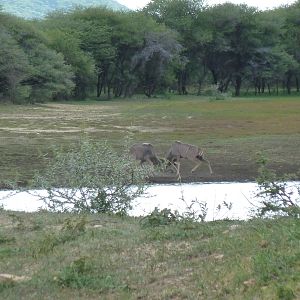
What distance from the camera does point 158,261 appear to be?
7504 mm

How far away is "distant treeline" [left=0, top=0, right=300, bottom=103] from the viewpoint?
216ft

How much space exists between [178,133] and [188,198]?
16965 millimetres

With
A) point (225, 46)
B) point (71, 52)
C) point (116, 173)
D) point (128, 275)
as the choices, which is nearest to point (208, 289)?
point (128, 275)

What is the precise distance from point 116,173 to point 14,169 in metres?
11.1

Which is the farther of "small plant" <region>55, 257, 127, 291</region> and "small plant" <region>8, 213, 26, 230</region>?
"small plant" <region>8, 213, 26, 230</region>

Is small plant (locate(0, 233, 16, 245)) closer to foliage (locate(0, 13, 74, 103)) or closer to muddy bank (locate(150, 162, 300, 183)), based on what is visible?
muddy bank (locate(150, 162, 300, 183))

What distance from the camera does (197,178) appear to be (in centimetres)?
2423

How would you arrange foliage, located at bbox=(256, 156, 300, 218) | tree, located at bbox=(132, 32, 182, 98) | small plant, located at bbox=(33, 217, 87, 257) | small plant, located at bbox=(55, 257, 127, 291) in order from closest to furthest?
small plant, located at bbox=(55, 257, 127, 291)
small plant, located at bbox=(33, 217, 87, 257)
foliage, located at bbox=(256, 156, 300, 218)
tree, located at bbox=(132, 32, 182, 98)

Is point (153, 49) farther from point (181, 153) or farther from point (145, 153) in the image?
point (145, 153)

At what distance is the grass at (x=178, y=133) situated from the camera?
25981 mm

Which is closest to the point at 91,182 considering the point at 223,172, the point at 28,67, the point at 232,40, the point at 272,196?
the point at 272,196

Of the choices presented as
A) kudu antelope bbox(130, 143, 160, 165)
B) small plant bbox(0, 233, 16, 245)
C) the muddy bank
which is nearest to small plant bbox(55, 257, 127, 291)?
small plant bbox(0, 233, 16, 245)

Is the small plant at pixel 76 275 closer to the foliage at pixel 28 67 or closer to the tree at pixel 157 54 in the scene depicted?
the foliage at pixel 28 67

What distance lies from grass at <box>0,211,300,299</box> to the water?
5.23m
